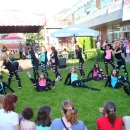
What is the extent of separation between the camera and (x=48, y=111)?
3.43 meters

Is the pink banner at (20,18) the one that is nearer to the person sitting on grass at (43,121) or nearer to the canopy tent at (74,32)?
the canopy tent at (74,32)

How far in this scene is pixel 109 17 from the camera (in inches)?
936

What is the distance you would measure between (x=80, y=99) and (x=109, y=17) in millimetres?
18252

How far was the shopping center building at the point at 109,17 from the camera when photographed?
20914 mm

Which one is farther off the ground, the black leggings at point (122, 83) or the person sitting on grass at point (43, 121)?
the person sitting on grass at point (43, 121)

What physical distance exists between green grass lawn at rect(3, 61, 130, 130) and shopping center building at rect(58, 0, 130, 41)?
13.0 meters

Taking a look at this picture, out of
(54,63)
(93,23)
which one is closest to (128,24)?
(93,23)

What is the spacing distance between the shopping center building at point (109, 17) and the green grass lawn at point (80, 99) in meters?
13.0

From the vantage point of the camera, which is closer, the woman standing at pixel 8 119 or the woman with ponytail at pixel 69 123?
the woman with ponytail at pixel 69 123

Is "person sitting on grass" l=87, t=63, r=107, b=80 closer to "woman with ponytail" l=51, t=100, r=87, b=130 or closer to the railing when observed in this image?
"woman with ponytail" l=51, t=100, r=87, b=130

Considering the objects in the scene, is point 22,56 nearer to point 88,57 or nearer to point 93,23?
point 88,57

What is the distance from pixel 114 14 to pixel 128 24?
2.65m

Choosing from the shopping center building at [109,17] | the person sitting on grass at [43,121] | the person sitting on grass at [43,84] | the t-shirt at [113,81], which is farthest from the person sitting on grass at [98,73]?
the shopping center building at [109,17]

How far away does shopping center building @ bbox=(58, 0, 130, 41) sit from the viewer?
20.9 meters
